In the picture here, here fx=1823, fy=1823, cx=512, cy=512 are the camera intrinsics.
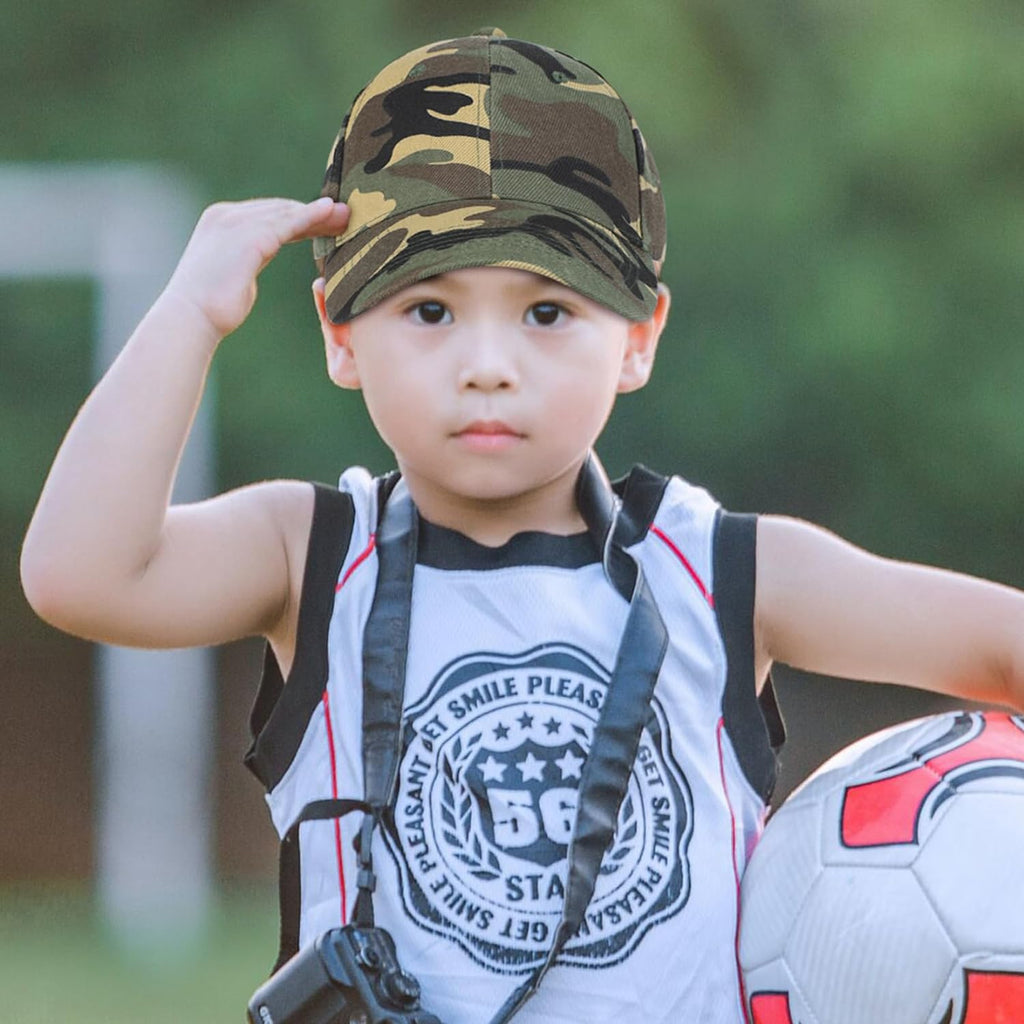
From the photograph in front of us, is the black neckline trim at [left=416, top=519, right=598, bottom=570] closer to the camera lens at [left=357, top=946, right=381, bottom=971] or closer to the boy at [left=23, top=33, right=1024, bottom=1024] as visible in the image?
the boy at [left=23, top=33, right=1024, bottom=1024]

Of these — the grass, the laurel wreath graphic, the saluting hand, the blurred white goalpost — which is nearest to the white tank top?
the laurel wreath graphic

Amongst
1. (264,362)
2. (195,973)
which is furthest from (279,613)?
(264,362)

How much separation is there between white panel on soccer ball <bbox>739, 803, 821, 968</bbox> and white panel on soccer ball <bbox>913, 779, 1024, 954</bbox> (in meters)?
0.11

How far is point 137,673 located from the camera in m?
5.73

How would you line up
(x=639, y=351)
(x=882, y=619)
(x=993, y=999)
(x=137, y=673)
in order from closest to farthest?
(x=993, y=999)
(x=882, y=619)
(x=639, y=351)
(x=137, y=673)

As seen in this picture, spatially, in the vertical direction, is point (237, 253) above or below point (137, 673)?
above

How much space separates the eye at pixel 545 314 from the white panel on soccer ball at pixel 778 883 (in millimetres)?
516

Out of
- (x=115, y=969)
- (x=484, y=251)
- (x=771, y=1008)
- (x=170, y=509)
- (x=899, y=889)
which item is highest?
(x=484, y=251)

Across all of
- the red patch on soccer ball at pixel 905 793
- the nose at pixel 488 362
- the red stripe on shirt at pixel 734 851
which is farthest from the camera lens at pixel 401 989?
the nose at pixel 488 362

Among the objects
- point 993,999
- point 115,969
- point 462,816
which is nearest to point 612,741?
point 462,816

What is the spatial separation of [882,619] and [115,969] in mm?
3564

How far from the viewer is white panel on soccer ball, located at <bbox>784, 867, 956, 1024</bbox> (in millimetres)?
1551

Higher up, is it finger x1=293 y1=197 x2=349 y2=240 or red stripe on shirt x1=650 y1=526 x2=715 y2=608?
finger x1=293 y1=197 x2=349 y2=240

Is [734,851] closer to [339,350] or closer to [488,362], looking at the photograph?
[488,362]
